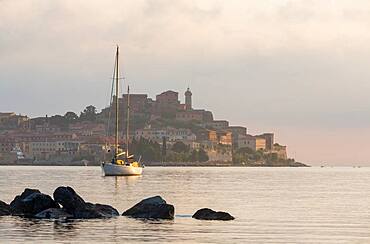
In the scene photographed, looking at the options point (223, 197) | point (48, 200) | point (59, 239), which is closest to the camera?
point (59, 239)

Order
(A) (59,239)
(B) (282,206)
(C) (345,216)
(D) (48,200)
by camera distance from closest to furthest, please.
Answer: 1. (A) (59,239)
2. (D) (48,200)
3. (C) (345,216)
4. (B) (282,206)

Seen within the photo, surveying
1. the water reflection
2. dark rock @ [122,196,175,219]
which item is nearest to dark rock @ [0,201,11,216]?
dark rock @ [122,196,175,219]

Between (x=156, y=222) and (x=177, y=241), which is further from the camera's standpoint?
(x=156, y=222)

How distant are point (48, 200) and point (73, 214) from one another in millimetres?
1438

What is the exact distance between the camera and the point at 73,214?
106 feet

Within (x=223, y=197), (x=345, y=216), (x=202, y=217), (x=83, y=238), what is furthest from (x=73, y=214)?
(x=223, y=197)

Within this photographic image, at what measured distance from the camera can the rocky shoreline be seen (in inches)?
1272

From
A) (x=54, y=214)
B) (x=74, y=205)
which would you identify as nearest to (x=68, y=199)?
(x=74, y=205)

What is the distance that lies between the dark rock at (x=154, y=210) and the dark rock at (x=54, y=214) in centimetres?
235

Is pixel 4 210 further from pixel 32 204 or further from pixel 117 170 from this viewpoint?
pixel 117 170

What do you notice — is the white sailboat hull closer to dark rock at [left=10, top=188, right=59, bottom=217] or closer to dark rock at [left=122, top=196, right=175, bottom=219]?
dark rock at [left=10, top=188, right=59, bottom=217]

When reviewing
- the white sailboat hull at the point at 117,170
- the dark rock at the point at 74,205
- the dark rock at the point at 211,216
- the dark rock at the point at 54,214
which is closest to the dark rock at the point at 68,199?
the dark rock at the point at 74,205

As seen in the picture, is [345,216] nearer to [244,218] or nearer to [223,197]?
[244,218]

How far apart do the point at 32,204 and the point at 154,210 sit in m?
4.53
